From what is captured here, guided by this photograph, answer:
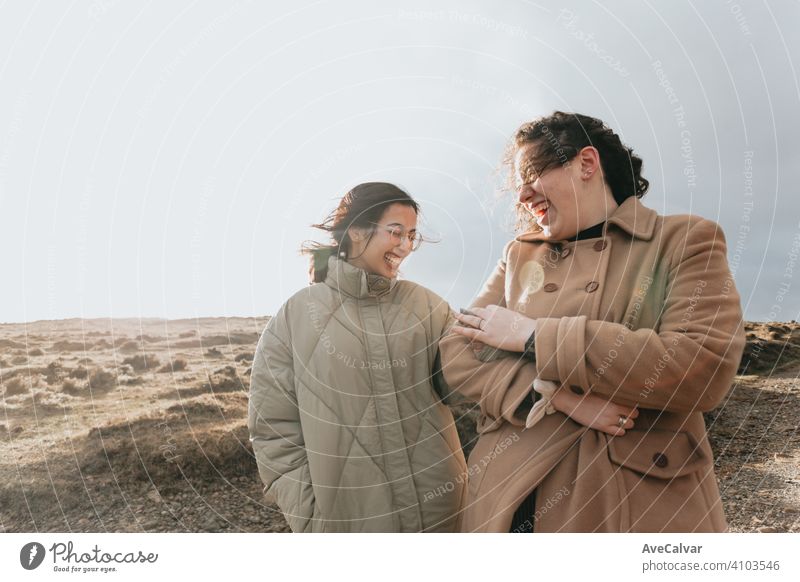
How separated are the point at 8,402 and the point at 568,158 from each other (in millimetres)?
3281

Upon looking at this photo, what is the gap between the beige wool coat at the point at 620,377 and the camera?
5.82ft

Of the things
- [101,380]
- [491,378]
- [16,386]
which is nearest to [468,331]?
[491,378]

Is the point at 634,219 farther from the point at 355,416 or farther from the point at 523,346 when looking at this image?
the point at 355,416

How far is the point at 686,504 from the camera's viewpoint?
6.15 feet

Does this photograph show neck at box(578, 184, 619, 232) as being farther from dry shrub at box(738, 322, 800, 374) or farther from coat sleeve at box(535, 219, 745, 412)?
dry shrub at box(738, 322, 800, 374)

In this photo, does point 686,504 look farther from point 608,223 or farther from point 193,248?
point 193,248

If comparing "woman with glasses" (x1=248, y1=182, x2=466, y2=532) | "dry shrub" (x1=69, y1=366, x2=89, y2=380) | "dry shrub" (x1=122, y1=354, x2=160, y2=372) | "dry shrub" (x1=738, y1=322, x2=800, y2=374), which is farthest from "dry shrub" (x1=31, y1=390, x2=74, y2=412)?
"dry shrub" (x1=738, y1=322, x2=800, y2=374)

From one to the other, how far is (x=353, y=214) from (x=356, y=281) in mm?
319

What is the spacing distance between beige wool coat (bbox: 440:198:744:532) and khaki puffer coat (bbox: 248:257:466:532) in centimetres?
31

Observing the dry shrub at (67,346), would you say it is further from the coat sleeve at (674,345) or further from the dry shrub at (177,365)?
the coat sleeve at (674,345)

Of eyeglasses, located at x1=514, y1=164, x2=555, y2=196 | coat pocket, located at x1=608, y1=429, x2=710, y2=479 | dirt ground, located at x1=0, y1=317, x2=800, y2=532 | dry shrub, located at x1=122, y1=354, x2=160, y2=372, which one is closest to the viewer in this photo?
coat pocket, located at x1=608, y1=429, x2=710, y2=479

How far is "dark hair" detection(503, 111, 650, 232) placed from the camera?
2.07 meters
